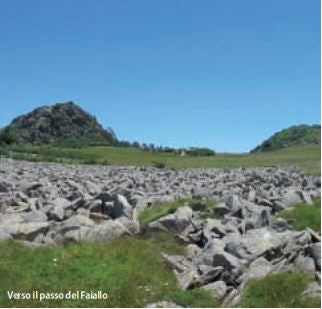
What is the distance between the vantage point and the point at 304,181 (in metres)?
33.9

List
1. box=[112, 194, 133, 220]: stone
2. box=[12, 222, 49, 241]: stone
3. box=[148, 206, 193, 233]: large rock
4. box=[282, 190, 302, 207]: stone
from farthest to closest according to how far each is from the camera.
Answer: box=[282, 190, 302, 207]: stone → box=[112, 194, 133, 220]: stone → box=[148, 206, 193, 233]: large rock → box=[12, 222, 49, 241]: stone

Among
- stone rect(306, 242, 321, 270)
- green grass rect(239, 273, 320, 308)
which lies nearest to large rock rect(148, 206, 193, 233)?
stone rect(306, 242, 321, 270)

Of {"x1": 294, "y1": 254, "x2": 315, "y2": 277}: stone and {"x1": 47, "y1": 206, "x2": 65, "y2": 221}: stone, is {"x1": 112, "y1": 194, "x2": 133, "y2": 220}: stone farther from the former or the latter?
{"x1": 294, "y1": 254, "x2": 315, "y2": 277}: stone

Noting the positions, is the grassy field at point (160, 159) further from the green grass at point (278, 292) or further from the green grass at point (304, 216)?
the green grass at point (278, 292)

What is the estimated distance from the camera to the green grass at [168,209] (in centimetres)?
2049

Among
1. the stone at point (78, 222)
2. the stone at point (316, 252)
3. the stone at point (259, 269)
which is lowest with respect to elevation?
the stone at point (259, 269)

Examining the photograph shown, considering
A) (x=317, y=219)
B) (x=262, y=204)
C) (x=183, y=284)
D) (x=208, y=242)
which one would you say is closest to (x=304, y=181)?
(x=262, y=204)

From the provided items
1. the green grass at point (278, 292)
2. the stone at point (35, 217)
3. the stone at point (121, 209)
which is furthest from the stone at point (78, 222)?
the green grass at point (278, 292)

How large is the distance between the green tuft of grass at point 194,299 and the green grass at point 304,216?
7.07 metres

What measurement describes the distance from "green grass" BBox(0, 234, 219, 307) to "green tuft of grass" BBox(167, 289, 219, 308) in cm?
2

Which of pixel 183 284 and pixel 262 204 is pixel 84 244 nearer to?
pixel 183 284

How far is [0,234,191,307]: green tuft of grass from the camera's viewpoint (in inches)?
488

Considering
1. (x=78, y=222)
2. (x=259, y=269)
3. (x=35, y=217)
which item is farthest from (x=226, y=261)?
(x=35, y=217)

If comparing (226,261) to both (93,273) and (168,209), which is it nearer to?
(93,273)
